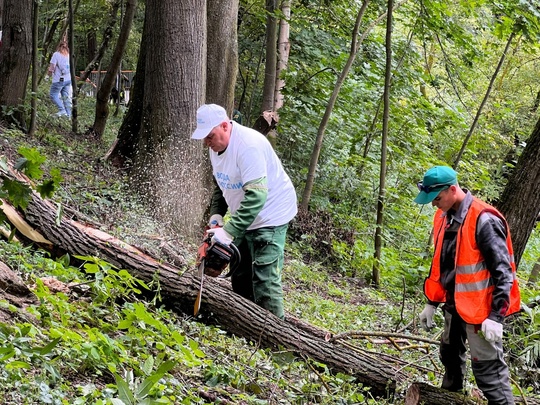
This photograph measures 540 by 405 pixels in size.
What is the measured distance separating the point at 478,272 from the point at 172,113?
4.71 meters

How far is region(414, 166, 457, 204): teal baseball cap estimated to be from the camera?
4543 mm

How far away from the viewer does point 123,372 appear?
3.42m

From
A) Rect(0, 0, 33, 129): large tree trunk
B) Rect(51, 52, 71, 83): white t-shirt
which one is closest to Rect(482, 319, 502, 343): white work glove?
Rect(0, 0, 33, 129): large tree trunk

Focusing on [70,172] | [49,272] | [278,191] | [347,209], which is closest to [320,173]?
[347,209]

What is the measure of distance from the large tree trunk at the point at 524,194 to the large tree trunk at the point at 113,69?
682cm

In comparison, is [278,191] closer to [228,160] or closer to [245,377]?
[228,160]

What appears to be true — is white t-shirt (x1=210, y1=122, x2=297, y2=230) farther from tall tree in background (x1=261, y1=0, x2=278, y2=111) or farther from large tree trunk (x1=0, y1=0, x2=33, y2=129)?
tall tree in background (x1=261, y1=0, x2=278, y2=111)

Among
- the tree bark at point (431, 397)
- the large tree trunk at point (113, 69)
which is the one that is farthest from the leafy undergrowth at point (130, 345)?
the large tree trunk at point (113, 69)

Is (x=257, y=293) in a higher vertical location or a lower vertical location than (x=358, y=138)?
lower

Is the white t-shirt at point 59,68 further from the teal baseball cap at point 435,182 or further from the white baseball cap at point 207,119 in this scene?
the teal baseball cap at point 435,182

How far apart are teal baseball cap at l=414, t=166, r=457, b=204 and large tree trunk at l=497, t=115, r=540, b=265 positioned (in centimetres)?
251

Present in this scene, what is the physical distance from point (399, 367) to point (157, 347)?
8.29ft

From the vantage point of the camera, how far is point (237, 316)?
505 cm

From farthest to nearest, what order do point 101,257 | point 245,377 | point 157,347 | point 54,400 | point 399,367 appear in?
point 399,367
point 101,257
point 245,377
point 157,347
point 54,400
